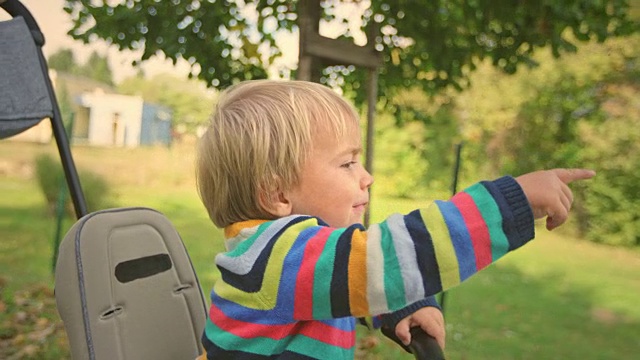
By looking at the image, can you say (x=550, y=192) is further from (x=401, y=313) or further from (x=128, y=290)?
(x=128, y=290)

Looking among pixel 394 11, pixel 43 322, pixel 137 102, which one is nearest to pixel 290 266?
pixel 394 11

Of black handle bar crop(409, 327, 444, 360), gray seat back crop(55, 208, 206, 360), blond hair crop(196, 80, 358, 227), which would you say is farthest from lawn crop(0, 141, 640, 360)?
black handle bar crop(409, 327, 444, 360)

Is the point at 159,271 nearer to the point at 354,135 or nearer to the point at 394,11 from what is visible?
the point at 354,135

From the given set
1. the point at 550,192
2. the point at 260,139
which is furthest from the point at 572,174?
the point at 260,139

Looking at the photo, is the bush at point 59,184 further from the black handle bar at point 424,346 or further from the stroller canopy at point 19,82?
the black handle bar at point 424,346

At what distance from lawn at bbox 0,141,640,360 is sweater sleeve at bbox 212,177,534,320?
3026 millimetres

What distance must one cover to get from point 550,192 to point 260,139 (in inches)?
18.8

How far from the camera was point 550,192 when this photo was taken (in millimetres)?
933

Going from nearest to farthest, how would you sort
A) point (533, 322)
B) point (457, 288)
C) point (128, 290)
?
point (128, 290), point (533, 322), point (457, 288)

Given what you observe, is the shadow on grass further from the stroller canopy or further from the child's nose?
the child's nose

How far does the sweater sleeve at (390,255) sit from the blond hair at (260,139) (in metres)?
0.15

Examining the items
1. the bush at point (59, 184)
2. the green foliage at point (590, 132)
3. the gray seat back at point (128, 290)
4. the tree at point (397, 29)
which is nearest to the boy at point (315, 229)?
the gray seat back at point (128, 290)

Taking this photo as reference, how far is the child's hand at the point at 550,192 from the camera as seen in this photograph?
3.06 feet

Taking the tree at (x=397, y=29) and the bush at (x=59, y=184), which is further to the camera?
the bush at (x=59, y=184)
